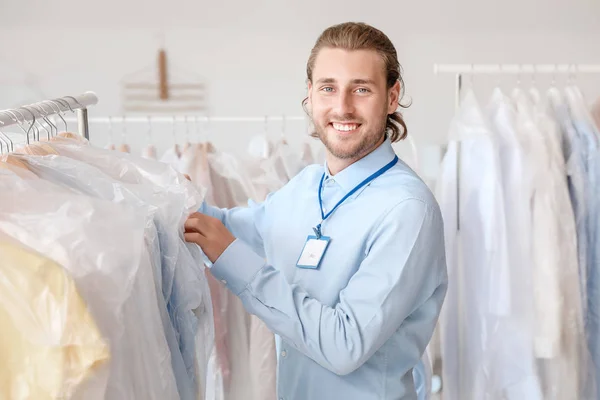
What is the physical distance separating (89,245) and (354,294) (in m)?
0.56

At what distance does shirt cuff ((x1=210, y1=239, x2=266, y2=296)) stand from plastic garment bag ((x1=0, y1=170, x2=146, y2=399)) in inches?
13.0

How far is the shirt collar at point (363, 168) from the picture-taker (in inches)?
57.7

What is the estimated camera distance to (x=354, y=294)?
1.31 metres

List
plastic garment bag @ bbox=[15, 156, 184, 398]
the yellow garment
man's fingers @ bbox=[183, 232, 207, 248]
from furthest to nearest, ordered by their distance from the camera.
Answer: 1. man's fingers @ bbox=[183, 232, 207, 248]
2. plastic garment bag @ bbox=[15, 156, 184, 398]
3. the yellow garment

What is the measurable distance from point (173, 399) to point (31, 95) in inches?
127

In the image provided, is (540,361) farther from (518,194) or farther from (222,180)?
(222,180)

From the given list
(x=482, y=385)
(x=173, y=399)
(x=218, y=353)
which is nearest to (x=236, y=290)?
(x=173, y=399)

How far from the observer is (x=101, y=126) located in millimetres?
3957

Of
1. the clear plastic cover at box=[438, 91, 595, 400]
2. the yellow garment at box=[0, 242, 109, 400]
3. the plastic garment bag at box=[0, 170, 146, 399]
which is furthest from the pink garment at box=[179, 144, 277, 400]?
the yellow garment at box=[0, 242, 109, 400]

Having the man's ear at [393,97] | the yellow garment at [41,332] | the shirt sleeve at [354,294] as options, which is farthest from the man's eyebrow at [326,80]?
the yellow garment at [41,332]

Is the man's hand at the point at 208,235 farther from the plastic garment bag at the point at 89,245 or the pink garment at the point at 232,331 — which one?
the pink garment at the point at 232,331

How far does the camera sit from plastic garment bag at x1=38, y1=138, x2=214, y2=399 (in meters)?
1.12

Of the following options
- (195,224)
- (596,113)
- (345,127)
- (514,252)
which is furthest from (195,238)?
Answer: (596,113)

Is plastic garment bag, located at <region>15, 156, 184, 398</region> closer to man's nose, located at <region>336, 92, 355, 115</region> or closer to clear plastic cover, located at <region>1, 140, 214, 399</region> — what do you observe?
clear plastic cover, located at <region>1, 140, 214, 399</region>
